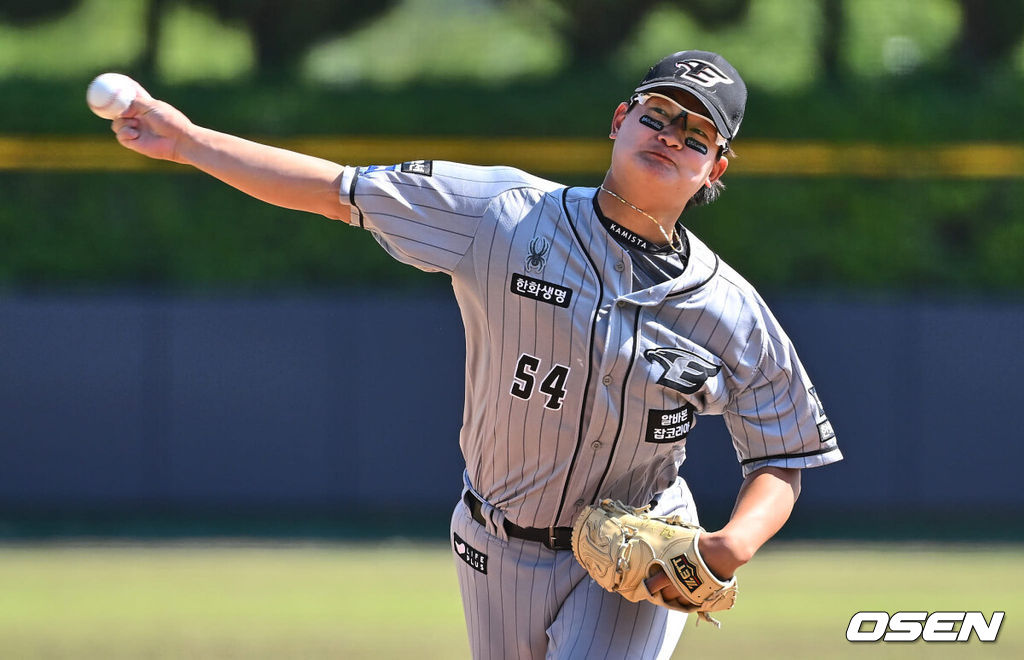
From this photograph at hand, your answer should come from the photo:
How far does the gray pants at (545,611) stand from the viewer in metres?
3.24

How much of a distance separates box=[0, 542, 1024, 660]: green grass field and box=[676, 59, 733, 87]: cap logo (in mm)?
3547

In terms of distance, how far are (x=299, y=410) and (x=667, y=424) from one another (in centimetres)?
665

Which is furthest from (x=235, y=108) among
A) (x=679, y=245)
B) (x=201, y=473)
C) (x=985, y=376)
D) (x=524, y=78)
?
(x=679, y=245)

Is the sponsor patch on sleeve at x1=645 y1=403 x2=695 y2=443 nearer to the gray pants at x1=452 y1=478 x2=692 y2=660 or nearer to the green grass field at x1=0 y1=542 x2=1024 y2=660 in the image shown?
the gray pants at x1=452 y1=478 x2=692 y2=660

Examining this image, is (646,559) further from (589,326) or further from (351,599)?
(351,599)

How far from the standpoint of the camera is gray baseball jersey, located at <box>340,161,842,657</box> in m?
3.16

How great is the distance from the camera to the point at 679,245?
3352 mm

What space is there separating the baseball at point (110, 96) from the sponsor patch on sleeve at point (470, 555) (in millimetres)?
1333

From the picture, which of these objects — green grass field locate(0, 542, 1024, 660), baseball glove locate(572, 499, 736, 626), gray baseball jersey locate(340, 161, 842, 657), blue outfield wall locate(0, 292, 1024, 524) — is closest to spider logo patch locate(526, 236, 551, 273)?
gray baseball jersey locate(340, 161, 842, 657)

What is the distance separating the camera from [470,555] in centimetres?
344

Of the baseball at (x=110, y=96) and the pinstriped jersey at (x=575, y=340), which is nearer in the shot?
the baseball at (x=110, y=96)

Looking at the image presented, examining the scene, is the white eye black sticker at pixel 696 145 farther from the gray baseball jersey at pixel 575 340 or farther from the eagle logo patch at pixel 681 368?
the eagle logo patch at pixel 681 368

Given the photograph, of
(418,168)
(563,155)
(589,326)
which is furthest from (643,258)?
(563,155)

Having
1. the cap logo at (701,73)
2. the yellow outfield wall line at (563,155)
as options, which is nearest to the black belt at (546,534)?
the cap logo at (701,73)
